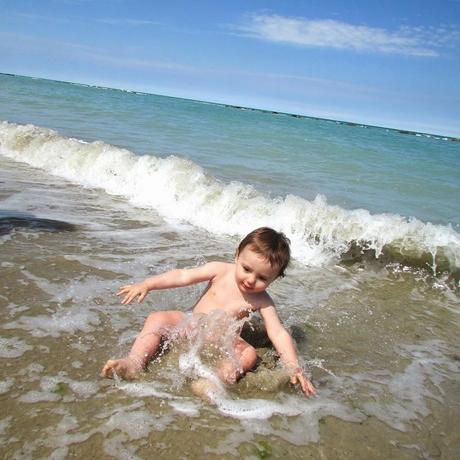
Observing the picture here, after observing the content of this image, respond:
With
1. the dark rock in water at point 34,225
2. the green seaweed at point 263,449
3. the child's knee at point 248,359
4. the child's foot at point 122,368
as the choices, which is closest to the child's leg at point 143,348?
the child's foot at point 122,368

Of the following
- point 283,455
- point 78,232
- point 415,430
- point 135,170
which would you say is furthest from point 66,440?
point 135,170

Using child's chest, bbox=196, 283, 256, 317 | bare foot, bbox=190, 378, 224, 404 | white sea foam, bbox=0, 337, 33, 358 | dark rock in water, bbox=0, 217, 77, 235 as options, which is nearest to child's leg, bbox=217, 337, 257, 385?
bare foot, bbox=190, 378, 224, 404

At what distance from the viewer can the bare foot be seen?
2.74m

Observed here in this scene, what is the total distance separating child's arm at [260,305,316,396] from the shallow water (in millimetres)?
110

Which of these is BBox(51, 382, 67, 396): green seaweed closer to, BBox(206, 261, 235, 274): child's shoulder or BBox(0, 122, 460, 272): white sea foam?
BBox(206, 261, 235, 274): child's shoulder

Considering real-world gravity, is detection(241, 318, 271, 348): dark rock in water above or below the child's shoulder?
below

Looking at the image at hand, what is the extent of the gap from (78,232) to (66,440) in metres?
3.83

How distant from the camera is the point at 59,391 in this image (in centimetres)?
260

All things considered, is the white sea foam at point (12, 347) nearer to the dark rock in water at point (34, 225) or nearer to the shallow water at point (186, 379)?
the shallow water at point (186, 379)

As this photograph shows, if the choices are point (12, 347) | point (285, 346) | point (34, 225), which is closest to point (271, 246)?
point (285, 346)

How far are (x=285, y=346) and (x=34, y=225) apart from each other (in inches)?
150

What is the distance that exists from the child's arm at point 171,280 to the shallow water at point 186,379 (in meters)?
0.45

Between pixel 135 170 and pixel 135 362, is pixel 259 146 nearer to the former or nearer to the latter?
pixel 135 170

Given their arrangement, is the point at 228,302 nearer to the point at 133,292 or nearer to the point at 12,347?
the point at 133,292
